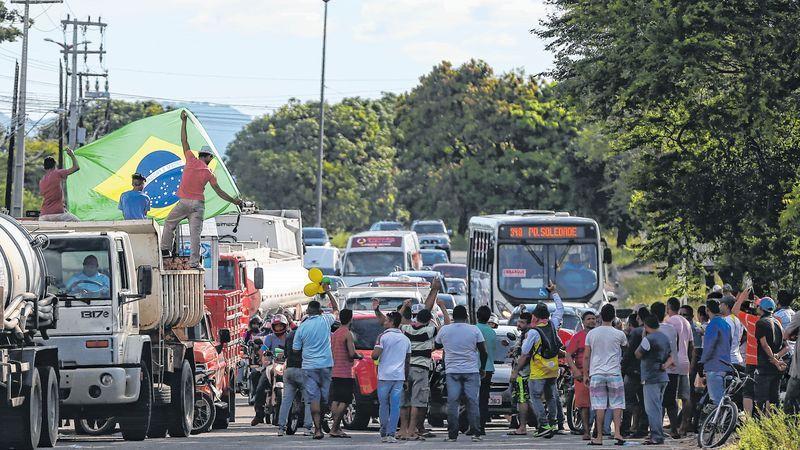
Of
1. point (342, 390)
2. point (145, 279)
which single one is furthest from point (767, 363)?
point (145, 279)

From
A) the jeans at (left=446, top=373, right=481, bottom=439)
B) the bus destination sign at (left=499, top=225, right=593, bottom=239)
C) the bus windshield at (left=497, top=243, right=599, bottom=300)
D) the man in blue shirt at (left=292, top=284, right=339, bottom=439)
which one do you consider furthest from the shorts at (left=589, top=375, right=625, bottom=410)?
the bus destination sign at (left=499, top=225, right=593, bottom=239)

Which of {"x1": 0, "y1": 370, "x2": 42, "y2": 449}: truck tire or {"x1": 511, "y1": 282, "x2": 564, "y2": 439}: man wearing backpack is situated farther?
{"x1": 511, "y1": 282, "x2": 564, "y2": 439}: man wearing backpack

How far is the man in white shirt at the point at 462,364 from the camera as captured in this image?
21016 millimetres

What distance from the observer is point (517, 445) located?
67.5 feet

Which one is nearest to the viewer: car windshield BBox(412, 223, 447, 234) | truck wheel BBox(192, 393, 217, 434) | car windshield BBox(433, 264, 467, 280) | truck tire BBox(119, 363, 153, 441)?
truck tire BBox(119, 363, 153, 441)

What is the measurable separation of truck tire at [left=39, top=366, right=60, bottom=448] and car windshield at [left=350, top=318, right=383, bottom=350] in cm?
615

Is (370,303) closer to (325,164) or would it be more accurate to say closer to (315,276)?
(315,276)

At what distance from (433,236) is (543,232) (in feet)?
125

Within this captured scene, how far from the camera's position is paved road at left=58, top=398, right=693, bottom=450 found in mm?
19961

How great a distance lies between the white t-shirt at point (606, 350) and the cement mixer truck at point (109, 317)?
5.34 metres

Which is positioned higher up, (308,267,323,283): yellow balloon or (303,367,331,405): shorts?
(308,267,323,283): yellow balloon

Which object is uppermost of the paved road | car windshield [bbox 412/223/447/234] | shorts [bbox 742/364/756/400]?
car windshield [bbox 412/223/447/234]

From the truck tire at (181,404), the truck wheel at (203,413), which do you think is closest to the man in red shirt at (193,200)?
the truck tire at (181,404)

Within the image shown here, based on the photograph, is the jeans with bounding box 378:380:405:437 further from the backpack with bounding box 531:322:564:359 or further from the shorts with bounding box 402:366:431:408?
the backpack with bounding box 531:322:564:359
